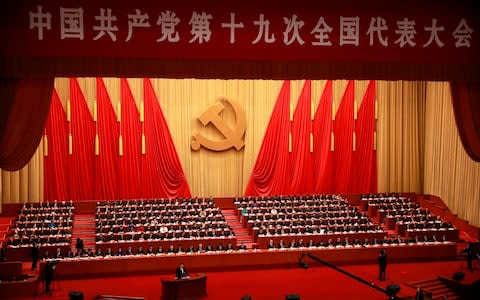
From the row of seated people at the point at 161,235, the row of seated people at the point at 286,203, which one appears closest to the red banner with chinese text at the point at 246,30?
the row of seated people at the point at 161,235

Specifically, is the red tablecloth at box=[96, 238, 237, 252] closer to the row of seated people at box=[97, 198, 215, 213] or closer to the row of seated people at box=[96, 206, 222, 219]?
the row of seated people at box=[96, 206, 222, 219]

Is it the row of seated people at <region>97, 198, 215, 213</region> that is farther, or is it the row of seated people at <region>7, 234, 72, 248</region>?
the row of seated people at <region>97, 198, 215, 213</region>

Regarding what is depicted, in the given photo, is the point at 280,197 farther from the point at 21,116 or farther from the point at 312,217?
the point at 21,116

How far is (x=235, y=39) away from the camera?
7.36 meters

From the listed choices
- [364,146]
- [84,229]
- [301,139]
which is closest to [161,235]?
[84,229]

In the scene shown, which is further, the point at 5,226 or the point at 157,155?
the point at 157,155

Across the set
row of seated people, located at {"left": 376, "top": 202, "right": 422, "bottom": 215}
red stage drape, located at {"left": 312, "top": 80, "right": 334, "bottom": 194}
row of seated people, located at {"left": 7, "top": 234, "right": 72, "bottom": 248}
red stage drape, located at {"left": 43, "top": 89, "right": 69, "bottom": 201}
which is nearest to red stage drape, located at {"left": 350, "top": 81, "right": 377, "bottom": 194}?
Result: red stage drape, located at {"left": 312, "top": 80, "right": 334, "bottom": 194}

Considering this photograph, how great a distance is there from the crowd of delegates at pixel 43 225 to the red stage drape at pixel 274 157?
4.61 metres

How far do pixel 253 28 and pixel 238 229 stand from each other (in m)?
6.91

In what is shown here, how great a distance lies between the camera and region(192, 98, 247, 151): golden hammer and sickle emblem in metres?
15.6

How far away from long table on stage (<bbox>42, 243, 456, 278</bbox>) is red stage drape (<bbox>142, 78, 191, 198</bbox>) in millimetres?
4464

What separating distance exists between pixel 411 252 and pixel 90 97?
26.9 ft

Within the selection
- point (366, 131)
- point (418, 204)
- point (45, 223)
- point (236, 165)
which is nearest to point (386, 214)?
point (418, 204)

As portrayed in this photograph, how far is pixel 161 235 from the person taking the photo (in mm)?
11734
